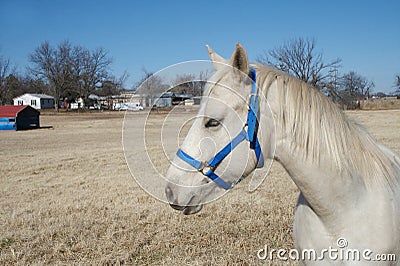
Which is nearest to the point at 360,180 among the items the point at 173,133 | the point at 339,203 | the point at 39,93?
the point at 339,203

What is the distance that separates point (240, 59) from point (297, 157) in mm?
700

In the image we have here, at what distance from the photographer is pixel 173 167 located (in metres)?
2.08

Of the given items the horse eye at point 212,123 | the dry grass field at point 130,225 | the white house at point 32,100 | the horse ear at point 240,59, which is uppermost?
the white house at point 32,100

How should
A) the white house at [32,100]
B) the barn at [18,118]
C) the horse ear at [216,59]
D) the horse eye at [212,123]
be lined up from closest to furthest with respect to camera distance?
the horse eye at [212,123], the horse ear at [216,59], the barn at [18,118], the white house at [32,100]

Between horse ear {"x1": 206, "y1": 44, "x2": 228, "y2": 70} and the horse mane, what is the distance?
21 cm

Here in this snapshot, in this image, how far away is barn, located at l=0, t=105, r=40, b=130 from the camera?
29141 mm

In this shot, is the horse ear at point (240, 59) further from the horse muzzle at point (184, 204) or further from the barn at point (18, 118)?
the barn at point (18, 118)

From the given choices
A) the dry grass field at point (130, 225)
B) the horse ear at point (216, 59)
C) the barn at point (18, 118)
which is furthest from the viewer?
the barn at point (18, 118)

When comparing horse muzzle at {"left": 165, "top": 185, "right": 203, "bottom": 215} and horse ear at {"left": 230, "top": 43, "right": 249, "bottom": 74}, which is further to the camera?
horse muzzle at {"left": 165, "top": 185, "right": 203, "bottom": 215}

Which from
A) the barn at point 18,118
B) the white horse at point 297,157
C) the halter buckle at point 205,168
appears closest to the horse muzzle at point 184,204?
the white horse at point 297,157

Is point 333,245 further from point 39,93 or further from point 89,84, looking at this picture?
point 39,93

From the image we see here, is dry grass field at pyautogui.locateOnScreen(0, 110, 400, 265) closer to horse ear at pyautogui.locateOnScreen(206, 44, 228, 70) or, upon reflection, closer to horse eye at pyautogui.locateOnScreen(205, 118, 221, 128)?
horse ear at pyautogui.locateOnScreen(206, 44, 228, 70)

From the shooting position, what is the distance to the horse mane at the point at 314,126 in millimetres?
2076

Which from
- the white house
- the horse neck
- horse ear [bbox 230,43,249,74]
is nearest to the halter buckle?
the horse neck
